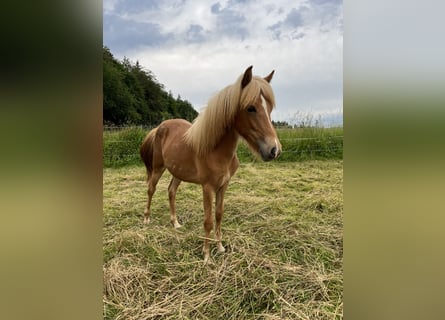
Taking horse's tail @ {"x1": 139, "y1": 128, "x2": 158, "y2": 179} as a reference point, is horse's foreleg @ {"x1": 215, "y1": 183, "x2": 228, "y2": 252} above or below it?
below

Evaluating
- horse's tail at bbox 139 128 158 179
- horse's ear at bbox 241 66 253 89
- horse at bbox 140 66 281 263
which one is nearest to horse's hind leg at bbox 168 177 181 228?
horse at bbox 140 66 281 263

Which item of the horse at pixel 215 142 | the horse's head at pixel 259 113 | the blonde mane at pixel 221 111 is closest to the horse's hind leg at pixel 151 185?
the horse at pixel 215 142

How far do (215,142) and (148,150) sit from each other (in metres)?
0.39

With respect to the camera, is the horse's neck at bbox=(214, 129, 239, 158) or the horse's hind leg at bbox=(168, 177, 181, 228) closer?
the horse's neck at bbox=(214, 129, 239, 158)

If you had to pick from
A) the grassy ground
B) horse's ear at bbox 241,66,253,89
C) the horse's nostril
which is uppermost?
horse's ear at bbox 241,66,253,89

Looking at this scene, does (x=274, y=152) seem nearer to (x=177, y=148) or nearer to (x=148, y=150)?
(x=177, y=148)

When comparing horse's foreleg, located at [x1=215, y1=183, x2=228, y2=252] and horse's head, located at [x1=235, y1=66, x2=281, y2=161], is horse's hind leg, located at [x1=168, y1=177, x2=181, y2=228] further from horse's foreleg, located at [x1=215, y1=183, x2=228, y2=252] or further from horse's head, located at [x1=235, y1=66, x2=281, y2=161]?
horse's head, located at [x1=235, y1=66, x2=281, y2=161]

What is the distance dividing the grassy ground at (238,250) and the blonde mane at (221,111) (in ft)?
1.02

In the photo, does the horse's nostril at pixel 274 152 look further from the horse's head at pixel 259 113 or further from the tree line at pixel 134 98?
the tree line at pixel 134 98

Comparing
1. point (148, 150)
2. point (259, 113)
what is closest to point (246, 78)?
point (259, 113)

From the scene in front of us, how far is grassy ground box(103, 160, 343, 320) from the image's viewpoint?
1152mm

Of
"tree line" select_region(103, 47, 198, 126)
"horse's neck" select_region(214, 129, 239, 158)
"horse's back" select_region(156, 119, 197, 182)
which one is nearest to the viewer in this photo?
"tree line" select_region(103, 47, 198, 126)
